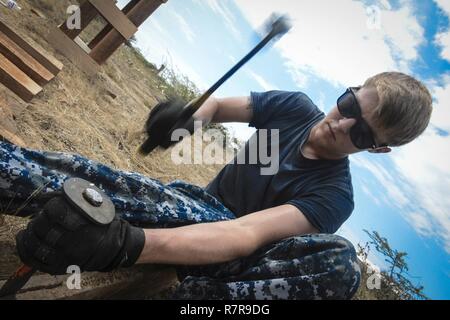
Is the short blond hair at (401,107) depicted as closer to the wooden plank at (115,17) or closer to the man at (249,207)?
the man at (249,207)

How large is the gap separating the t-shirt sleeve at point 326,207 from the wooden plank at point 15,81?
1.87 m

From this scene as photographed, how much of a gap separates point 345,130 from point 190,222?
85 cm

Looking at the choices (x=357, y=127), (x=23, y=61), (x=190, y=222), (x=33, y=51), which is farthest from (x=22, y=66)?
(x=357, y=127)

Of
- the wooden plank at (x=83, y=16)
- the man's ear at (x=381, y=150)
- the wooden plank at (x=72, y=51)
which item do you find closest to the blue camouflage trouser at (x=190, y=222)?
the man's ear at (x=381, y=150)

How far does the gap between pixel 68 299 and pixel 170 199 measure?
497 mm

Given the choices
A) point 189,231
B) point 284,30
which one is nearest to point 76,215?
point 189,231

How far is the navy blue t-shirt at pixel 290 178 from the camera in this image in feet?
5.19

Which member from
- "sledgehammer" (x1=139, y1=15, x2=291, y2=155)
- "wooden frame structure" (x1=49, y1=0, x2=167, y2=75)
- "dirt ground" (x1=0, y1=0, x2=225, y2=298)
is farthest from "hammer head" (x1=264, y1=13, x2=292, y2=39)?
"wooden frame structure" (x1=49, y1=0, x2=167, y2=75)

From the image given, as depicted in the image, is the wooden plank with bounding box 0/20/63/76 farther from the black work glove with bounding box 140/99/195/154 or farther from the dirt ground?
the black work glove with bounding box 140/99/195/154

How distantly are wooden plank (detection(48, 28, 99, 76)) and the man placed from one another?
101 inches

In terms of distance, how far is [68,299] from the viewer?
1236mm

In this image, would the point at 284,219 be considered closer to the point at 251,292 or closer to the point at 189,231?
the point at 251,292

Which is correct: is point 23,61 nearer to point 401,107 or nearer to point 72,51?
point 72,51

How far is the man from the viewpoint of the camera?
961 millimetres
